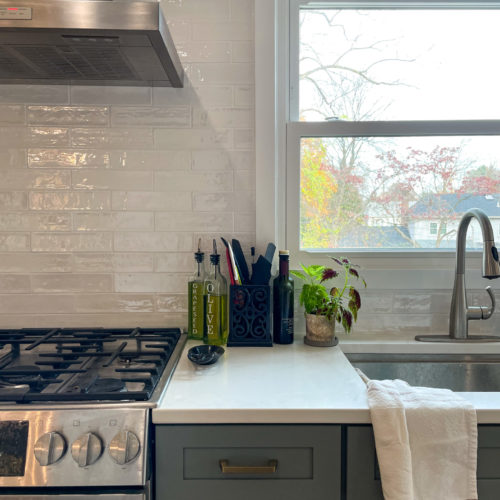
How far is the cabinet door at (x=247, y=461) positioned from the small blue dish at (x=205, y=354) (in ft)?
0.89

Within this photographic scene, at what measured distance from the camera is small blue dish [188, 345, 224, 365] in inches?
49.9

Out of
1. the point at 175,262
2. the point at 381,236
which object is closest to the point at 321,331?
the point at 381,236

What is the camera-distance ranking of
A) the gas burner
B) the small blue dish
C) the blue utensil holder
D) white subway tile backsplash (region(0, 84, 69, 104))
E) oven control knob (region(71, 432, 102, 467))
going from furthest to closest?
white subway tile backsplash (region(0, 84, 69, 104))
the blue utensil holder
the small blue dish
the gas burner
oven control knob (region(71, 432, 102, 467))

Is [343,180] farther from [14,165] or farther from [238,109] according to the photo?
[14,165]

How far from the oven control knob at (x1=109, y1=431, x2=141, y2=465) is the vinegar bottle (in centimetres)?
66

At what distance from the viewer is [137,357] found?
1.29 meters

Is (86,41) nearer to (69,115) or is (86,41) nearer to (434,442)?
(69,115)

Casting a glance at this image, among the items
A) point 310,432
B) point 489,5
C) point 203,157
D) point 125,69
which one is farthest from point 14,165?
point 489,5

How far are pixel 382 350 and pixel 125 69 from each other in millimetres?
1275

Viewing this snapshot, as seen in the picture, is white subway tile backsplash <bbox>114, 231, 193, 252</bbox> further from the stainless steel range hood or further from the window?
the stainless steel range hood

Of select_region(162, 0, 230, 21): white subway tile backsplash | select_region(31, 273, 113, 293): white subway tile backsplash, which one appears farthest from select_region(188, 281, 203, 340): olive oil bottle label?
select_region(162, 0, 230, 21): white subway tile backsplash

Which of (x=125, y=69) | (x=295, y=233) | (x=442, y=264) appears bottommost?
(x=442, y=264)

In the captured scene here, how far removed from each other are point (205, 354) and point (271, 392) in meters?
0.28

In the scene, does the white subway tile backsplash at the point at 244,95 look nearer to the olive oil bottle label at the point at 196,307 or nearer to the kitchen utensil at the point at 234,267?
the kitchen utensil at the point at 234,267
